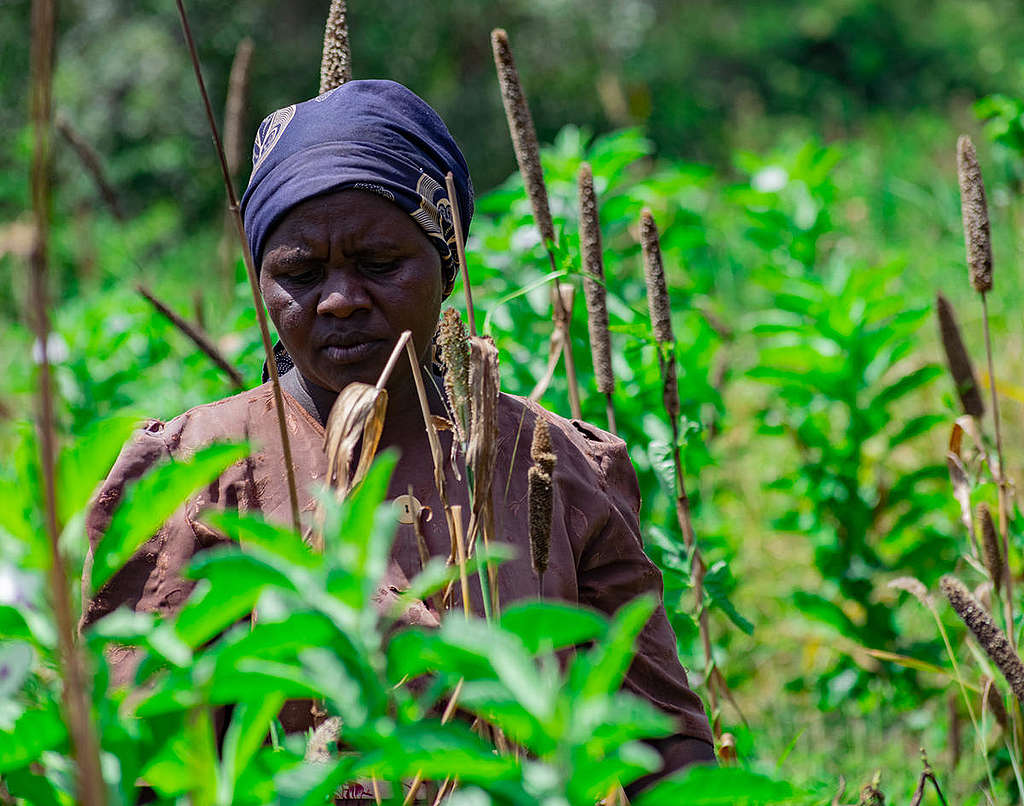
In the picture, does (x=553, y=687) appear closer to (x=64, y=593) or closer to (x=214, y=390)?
(x=64, y=593)

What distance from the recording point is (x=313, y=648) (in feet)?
2.14

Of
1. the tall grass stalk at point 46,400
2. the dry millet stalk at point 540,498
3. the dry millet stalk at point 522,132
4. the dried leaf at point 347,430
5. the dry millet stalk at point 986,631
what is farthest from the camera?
the dry millet stalk at point 522,132

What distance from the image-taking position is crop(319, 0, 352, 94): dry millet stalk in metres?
1.63

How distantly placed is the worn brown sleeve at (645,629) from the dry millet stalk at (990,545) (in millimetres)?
529

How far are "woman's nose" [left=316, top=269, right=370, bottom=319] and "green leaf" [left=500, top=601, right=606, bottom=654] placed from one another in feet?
2.70

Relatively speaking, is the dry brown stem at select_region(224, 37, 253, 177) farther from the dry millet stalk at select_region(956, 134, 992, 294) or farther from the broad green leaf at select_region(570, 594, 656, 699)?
the broad green leaf at select_region(570, 594, 656, 699)

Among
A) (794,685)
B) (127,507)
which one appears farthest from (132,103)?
(127,507)

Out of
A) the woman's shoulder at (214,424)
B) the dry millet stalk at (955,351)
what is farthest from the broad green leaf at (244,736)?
the dry millet stalk at (955,351)

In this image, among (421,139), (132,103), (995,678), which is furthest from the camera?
(132,103)

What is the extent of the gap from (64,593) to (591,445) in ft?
3.62

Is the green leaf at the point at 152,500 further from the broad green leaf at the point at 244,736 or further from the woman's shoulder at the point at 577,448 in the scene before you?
the woman's shoulder at the point at 577,448

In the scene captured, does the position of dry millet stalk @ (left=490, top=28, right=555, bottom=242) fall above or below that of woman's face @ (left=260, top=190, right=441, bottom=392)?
above

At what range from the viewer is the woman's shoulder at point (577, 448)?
1.55 m

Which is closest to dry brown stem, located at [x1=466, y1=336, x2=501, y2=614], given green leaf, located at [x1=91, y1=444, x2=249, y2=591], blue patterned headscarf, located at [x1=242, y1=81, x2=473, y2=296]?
green leaf, located at [x1=91, y1=444, x2=249, y2=591]
